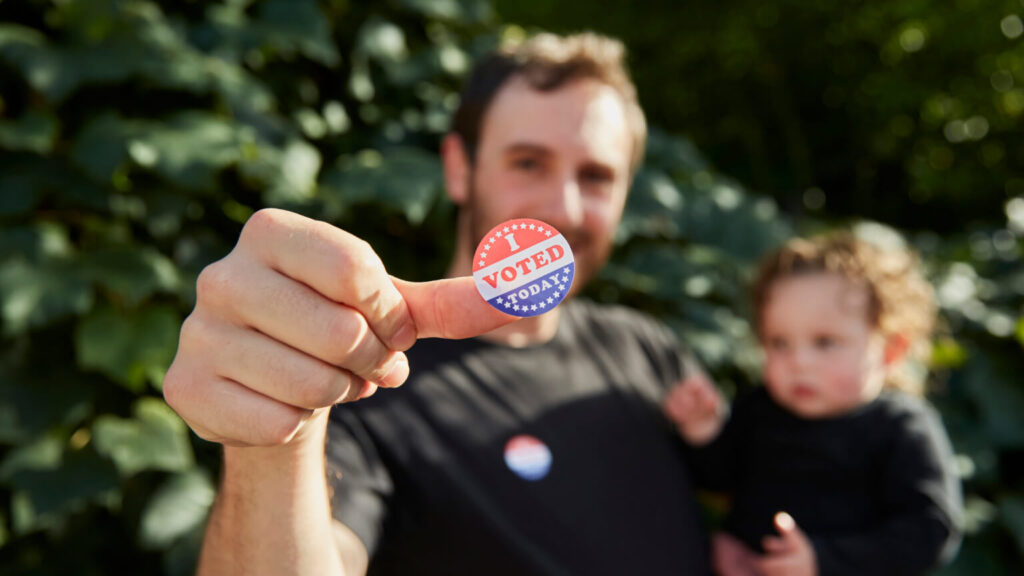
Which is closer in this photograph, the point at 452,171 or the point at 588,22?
A: the point at 452,171

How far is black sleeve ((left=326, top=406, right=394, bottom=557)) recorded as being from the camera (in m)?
1.25

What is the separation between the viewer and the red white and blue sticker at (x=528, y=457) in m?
1.53

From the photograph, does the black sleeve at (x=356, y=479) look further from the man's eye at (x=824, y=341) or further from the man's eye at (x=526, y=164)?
the man's eye at (x=824, y=341)

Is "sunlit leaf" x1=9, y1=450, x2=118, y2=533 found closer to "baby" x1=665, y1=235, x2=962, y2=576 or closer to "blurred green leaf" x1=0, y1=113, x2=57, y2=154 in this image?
"blurred green leaf" x1=0, y1=113, x2=57, y2=154

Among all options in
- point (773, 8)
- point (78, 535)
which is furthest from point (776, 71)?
point (78, 535)

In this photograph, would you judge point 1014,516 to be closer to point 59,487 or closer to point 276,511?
point 276,511

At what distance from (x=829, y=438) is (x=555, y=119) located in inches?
43.7

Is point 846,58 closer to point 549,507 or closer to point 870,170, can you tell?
point 870,170

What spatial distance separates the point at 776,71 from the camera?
1314 cm

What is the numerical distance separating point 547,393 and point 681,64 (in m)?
13.3

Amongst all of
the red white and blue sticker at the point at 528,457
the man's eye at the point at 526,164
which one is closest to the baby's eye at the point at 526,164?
the man's eye at the point at 526,164

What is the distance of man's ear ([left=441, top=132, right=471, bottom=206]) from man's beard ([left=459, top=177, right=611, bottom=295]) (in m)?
0.02

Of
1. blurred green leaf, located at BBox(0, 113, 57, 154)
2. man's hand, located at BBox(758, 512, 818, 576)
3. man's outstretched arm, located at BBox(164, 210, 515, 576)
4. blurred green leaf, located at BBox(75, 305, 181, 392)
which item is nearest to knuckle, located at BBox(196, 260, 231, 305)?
man's outstretched arm, located at BBox(164, 210, 515, 576)

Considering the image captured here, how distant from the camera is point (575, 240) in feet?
6.03
